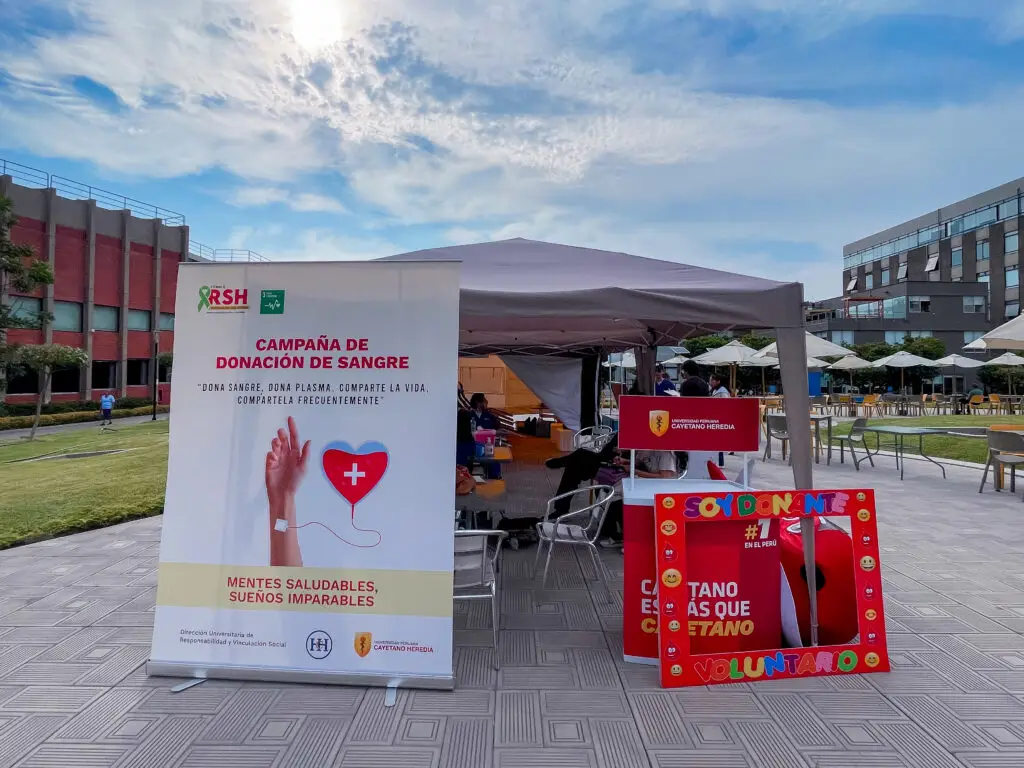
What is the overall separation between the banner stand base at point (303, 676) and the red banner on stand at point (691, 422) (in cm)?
169

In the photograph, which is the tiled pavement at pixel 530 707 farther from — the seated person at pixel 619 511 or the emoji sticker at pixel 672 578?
the seated person at pixel 619 511

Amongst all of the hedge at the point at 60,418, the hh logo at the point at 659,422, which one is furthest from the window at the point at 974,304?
the hh logo at the point at 659,422

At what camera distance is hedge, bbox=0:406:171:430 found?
25.0 metres

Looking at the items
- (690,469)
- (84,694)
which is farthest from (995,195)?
(84,694)

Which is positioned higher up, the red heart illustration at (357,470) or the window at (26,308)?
the window at (26,308)

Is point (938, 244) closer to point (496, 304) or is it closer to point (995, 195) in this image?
point (995, 195)

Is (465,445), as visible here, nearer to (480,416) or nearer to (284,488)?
(480,416)

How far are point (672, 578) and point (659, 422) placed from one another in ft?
3.40

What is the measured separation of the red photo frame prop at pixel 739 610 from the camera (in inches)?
130

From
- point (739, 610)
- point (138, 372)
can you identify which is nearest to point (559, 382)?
point (739, 610)

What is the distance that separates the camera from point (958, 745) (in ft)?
9.12

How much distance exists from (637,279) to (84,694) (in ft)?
12.1

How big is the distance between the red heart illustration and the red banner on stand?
1474mm

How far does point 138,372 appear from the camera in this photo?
112 feet
